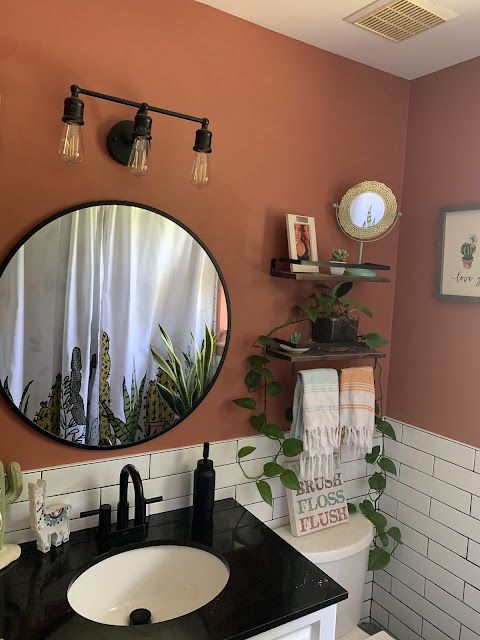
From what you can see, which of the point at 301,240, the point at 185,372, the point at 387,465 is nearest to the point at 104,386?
the point at 185,372

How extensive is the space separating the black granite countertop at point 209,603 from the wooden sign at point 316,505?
11.1 inches

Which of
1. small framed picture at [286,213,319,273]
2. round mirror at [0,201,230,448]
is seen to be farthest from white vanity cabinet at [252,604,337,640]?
small framed picture at [286,213,319,273]

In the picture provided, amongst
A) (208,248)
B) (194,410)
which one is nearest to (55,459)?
(194,410)

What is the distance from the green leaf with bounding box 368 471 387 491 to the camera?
208cm

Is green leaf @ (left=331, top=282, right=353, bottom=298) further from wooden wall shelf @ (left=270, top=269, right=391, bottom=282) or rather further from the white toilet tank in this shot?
the white toilet tank

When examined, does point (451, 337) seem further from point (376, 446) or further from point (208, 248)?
point (208, 248)

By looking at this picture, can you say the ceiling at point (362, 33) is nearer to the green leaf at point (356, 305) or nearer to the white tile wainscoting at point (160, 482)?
the green leaf at point (356, 305)

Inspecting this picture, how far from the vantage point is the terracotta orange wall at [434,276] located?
1869 millimetres

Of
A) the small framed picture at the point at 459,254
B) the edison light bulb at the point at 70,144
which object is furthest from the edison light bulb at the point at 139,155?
the small framed picture at the point at 459,254

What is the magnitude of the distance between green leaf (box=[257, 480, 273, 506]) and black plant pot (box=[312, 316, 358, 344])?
52 centimetres

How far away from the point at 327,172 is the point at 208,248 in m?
0.58

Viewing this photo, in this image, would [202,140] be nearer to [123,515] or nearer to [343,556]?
[123,515]

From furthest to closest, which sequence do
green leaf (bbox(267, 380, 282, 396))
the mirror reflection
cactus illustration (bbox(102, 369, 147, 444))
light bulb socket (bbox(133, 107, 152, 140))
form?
the mirror reflection → green leaf (bbox(267, 380, 282, 396)) → cactus illustration (bbox(102, 369, 147, 444)) → light bulb socket (bbox(133, 107, 152, 140))

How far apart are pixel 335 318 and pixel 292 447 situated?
464 millimetres
